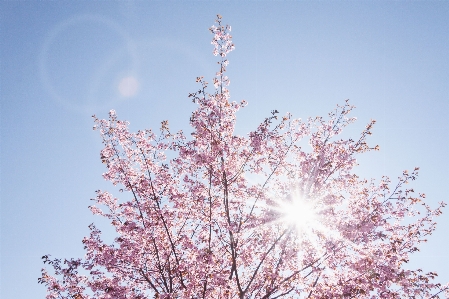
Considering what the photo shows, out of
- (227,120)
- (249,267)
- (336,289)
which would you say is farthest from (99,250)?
(336,289)

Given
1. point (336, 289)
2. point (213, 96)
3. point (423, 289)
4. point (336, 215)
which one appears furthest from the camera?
point (213, 96)

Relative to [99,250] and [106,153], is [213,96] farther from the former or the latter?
[99,250]

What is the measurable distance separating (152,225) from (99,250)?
1.97 meters

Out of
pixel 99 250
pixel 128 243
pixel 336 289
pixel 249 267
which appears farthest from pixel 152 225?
pixel 336 289

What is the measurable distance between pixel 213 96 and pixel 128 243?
5.86 meters

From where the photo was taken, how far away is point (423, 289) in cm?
905

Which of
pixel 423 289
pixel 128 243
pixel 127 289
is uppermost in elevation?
pixel 128 243

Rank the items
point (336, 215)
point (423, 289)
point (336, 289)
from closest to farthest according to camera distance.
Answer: point (336, 289), point (423, 289), point (336, 215)

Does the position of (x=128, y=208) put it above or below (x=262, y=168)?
below

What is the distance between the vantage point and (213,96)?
34.2 feet

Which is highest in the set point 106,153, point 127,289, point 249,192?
point 106,153

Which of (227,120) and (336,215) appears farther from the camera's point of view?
(227,120)

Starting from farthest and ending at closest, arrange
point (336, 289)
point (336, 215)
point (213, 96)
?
point (213, 96), point (336, 215), point (336, 289)

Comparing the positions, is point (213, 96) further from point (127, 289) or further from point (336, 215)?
point (127, 289)
